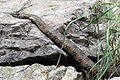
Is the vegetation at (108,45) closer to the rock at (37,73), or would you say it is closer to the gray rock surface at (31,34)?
the rock at (37,73)

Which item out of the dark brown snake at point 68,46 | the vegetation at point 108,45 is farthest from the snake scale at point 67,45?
the vegetation at point 108,45

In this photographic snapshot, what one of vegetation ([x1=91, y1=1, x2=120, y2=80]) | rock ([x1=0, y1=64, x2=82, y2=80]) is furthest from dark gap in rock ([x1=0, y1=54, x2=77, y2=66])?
vegetation ([x1=91, y1=1, x2=120, y2=80])

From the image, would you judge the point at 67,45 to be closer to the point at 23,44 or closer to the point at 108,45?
the point at 23,44

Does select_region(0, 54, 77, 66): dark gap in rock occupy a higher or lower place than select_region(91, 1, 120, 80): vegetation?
lower

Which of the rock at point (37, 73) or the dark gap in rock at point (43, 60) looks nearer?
the rock at point (37, 73)

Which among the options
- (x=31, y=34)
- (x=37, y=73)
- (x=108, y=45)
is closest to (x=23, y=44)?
(x=31, y=34)

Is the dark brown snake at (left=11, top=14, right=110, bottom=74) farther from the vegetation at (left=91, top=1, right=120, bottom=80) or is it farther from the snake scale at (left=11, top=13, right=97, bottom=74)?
the vegetation at (left=91, top=1, right=120, bottom=80)
